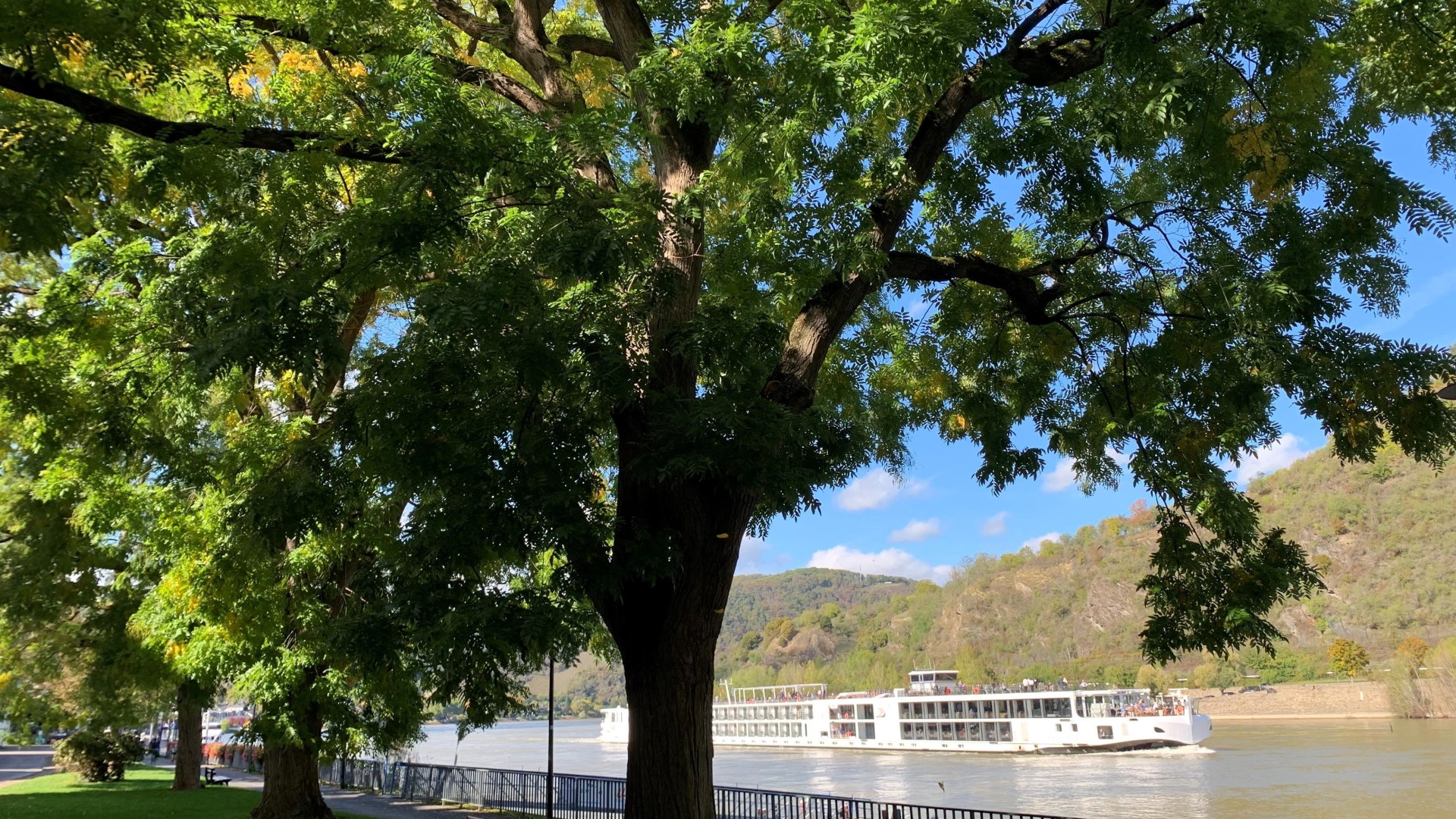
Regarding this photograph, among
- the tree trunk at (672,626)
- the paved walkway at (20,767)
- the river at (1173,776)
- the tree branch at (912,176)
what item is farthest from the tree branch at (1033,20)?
the paved walkway at (20,767)

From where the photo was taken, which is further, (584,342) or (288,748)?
(288,748)

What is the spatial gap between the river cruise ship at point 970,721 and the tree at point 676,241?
5607 cm

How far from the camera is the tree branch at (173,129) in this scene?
5.09m

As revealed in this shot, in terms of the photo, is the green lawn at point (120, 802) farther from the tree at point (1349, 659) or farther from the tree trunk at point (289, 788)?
the tree at point (1349, 659)

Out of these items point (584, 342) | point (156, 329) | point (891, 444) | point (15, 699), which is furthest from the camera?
point (15, 699)

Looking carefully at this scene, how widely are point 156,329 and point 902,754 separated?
6294cm

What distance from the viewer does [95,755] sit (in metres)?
27.3

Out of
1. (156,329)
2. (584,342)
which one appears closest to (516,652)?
(584,342)

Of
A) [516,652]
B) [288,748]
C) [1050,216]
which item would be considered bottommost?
[288,748]

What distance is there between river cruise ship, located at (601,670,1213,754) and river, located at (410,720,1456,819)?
5.00ft

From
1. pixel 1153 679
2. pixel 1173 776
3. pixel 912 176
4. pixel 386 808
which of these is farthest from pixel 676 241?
pixel 1153 679

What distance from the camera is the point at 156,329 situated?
8.97 metres

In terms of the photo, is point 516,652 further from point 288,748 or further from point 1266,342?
point 288,748

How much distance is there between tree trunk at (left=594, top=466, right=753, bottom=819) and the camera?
20.1 ft
